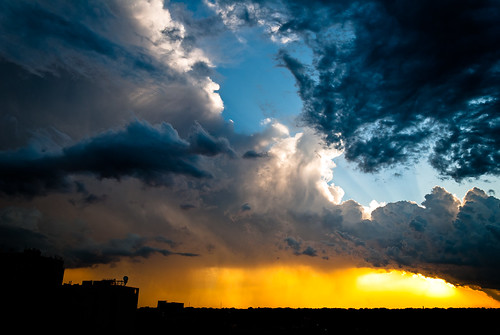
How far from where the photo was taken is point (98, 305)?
104 metres

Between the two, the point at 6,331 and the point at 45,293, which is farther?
the point at 45,293

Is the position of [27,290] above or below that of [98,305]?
above

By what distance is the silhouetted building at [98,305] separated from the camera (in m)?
102

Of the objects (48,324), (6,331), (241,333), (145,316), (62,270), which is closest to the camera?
(6,331)

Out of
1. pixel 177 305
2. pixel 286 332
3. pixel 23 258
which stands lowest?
pixel 286 332

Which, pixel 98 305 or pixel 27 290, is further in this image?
pixel 98 305

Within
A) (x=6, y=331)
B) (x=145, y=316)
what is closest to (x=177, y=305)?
(x=145, y=316)

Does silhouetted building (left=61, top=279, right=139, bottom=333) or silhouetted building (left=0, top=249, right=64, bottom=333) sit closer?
silhouetted building (left=0, top=249, right=64, bottom=333)

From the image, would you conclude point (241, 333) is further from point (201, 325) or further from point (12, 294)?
point (12, 294)

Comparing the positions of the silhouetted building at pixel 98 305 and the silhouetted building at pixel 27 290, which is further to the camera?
the silhouetted building at pixel 98 305

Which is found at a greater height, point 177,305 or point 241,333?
point 177,305

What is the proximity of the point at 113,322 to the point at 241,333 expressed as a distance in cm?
10525

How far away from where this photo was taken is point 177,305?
539 ft

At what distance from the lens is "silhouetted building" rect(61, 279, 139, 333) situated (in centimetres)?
10188
